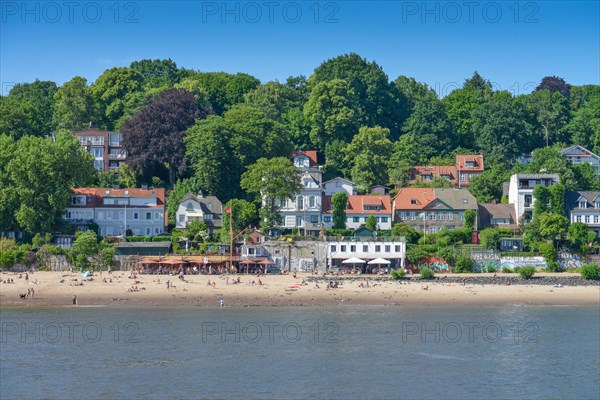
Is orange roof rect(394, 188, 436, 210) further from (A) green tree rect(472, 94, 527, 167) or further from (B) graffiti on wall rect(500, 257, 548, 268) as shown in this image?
(A) green tree rect(472, 94, 527, 167)

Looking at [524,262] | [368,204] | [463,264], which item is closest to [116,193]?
[368,204]

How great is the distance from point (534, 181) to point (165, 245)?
114 feet

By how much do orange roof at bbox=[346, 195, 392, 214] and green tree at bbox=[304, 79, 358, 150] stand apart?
17.9m

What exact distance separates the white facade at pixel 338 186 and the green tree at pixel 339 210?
7254 millimetres

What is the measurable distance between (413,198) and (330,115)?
20.5 metres

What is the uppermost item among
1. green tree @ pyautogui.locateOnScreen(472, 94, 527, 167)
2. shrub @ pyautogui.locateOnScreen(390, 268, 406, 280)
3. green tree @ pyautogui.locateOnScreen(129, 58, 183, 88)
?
green tree @ pyautogui.locateOnScreen(129, 58, 183, 88)

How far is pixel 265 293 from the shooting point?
7244 centimetres

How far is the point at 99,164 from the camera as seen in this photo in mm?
107250

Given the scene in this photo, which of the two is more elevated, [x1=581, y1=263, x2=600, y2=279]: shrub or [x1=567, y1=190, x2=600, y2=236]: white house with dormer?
[x1=567, y1=190, x2=600, y2=236]: white house with dormer

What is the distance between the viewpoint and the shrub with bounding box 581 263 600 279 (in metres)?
78.3

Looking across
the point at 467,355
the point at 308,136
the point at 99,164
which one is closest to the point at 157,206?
the point at 99,164

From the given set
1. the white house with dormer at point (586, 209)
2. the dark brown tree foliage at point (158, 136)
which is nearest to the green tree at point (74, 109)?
the dark brown tree foliage at point (158, 136)

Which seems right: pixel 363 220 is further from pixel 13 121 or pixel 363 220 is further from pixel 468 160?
pixel 13 121

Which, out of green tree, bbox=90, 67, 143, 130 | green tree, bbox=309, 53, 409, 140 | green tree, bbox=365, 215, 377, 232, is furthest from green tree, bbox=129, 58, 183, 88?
green tree, bbox=365, 215, 377, 232
